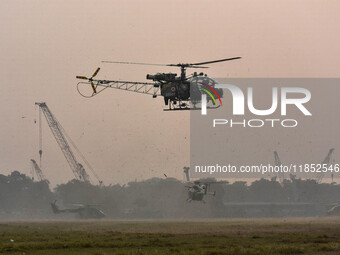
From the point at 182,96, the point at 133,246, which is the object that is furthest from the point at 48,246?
the point at 182,96

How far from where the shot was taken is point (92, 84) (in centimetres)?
10256

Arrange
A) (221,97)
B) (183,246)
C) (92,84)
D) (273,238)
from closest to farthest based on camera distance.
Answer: (183,246) < (273,238) < (221,97) < (92,84)

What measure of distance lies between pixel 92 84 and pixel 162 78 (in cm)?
1175

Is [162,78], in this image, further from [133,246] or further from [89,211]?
[89,211]

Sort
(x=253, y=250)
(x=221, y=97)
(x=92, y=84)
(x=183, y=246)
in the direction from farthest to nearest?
(x=92, y=84) < (x=221, y=97) < (x=183, y=246) < (x=253, y=250)

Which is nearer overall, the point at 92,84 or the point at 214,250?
the point at 214,250

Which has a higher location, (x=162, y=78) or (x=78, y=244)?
(x=162, y=78)

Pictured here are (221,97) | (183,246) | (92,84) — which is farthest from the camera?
(92,84)

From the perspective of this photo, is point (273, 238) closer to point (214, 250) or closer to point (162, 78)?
point (214, 250)

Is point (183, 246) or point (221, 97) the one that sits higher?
point (221, 97)

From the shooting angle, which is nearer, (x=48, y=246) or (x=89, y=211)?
(x=48, y=246)

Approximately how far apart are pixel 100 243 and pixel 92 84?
33.6 metres

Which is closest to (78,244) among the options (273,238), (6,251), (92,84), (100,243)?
(100,243)

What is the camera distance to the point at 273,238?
261 feet
